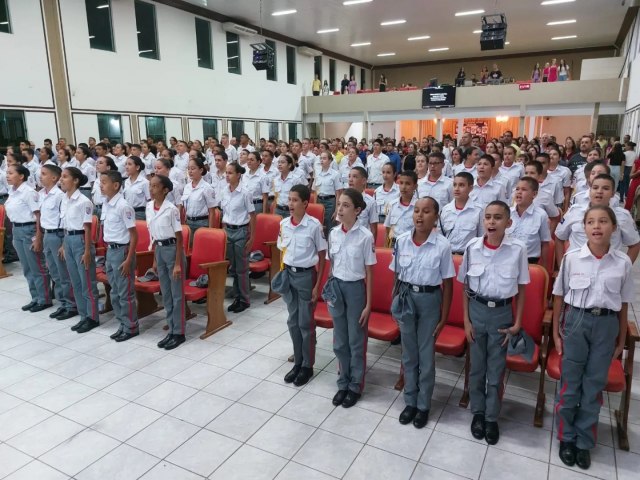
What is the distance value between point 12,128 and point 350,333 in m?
9.82

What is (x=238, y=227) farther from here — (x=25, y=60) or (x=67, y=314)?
(x=25, y=60)

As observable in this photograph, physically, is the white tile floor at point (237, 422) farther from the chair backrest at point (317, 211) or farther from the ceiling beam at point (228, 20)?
the ceiling beam at point (228, 20)

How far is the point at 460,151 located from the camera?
7574 mm

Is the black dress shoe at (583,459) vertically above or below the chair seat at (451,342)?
below

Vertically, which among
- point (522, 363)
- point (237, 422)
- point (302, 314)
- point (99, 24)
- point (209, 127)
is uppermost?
point (99, 24)

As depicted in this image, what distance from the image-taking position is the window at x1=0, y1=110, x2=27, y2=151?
948 centimetres

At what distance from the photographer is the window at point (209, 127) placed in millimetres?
14219

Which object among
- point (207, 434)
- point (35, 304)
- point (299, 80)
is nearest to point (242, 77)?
point (299, 80)

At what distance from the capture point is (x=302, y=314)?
3396 millimetres

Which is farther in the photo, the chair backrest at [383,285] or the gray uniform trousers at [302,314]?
the chair backrest at [383,285]

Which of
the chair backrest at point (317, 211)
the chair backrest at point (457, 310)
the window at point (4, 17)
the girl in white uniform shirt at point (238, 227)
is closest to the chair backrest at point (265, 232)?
the girl in white uniform shirt at point (238, 227)

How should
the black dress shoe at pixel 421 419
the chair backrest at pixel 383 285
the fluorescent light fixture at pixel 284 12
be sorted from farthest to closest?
1. the fluorescent light fixture at pixel 284 12
2. the chair backrest at pixel 383 285
3. the black dress shoe at pixel 421 419

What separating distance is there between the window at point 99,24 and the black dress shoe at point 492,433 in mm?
11913

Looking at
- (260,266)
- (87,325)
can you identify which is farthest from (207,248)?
(87,325)
